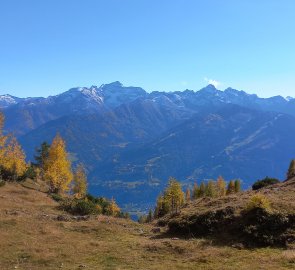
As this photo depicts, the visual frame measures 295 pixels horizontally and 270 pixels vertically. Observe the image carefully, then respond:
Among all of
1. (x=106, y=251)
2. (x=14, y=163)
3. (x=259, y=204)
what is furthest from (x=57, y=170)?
(x=259, y=204)

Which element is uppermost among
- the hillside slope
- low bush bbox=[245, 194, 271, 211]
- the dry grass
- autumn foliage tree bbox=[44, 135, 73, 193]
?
autumn foliage tree bbox=[44, 135, 73, 193]

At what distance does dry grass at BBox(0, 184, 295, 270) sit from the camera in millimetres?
30062

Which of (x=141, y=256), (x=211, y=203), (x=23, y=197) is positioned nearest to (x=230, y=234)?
(x=141, y=256)

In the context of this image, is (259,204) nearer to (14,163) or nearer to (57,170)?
(14,163)

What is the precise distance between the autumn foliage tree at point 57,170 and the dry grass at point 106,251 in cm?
5098

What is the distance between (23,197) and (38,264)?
44842 millimetres

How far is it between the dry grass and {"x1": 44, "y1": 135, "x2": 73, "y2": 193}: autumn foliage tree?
5098 cm

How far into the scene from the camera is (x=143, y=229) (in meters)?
47.5

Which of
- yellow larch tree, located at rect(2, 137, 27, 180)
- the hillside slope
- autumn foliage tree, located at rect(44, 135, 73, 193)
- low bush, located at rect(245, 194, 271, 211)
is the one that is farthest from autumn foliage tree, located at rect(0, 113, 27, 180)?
low bush, located at rect(245, 194, 271, 211)

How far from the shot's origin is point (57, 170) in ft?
323

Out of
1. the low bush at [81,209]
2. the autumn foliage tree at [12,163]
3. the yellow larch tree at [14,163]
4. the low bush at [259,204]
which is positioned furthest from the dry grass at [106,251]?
the yellow larch tree at [14,163]

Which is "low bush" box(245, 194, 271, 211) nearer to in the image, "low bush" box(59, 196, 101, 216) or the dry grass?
the dry grass

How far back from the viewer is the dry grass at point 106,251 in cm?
3006

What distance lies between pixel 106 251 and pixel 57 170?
218 ft
